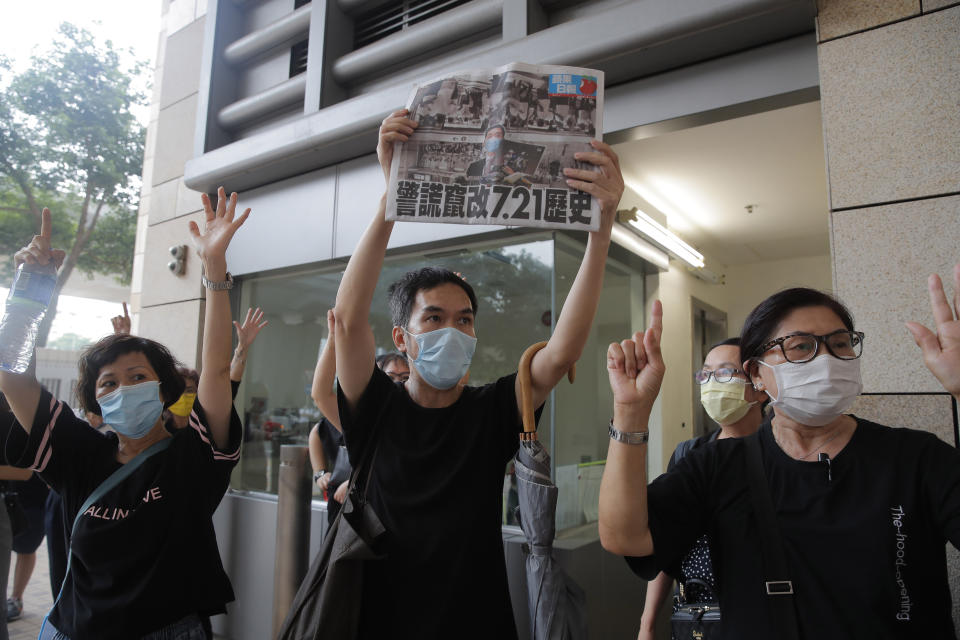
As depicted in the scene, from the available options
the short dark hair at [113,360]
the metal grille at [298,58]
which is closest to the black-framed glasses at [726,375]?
the short dark hair at [113,360]

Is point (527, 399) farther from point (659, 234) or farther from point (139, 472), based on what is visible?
point (659, 234)

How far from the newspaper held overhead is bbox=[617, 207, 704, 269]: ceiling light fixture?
3.00m

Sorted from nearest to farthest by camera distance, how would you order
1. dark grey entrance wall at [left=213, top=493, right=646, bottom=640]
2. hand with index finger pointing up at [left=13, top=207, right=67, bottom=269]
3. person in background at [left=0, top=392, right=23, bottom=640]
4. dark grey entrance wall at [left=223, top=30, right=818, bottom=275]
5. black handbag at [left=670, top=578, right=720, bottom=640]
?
black handbag at [left=670, top=578, right=720, bottom=640]
hand with index finger pointing up at [left=13, top=207, right=67, bottom=269]
dark grey entrance wall at [left=223, top=30, right=818, bottom=275]
person in background at [left=0, top=392, right=23, bottom=640]
dark grey entrance wall at [left=213, top=493, right=646, bottom=640]

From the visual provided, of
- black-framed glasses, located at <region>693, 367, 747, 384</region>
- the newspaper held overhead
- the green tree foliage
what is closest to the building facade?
black-framed glasses, located at <region>693, 367, 747, 384</region>

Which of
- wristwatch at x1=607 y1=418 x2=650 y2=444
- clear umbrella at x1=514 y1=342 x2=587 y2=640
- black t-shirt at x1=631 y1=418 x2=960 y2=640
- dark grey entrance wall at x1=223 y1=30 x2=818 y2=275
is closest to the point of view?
black t-shirt at x1=631 y1=418 x2=960 y2=640

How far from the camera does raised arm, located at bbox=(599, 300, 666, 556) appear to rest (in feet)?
4.94

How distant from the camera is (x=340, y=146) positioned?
4.55 metres

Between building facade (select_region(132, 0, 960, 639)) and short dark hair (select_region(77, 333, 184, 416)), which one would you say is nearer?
short dark hair (select_region(77, 333, 184, 416))

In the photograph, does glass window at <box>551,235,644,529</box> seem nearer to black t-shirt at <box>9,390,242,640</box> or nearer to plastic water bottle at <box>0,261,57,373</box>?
black t-shirt at <box>9,390,242,640</box>

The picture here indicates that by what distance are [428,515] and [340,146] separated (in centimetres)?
338

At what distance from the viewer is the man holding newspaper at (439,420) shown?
1.82 meters

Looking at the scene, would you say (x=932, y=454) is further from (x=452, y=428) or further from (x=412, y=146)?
(x=412, y=146)

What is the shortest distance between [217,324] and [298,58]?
4010mm

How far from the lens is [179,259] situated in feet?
18.5
